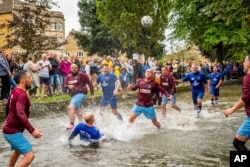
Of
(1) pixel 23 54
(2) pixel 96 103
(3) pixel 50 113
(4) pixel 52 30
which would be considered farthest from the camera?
(4) pixel 52 30

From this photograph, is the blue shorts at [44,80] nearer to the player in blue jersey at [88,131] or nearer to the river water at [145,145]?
the river water at [145,145]

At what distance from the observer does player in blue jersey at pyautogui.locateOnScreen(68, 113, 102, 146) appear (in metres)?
10.1

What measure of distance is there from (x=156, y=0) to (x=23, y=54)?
23818 millimetres

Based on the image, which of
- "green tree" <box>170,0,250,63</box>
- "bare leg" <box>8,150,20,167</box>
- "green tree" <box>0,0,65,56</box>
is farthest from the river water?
"green tree" <box>170,0,250,63</box>

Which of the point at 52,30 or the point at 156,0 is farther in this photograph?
the point at 52,30

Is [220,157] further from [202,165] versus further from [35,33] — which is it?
[35,33]

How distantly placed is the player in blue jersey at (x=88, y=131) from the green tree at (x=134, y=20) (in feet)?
117

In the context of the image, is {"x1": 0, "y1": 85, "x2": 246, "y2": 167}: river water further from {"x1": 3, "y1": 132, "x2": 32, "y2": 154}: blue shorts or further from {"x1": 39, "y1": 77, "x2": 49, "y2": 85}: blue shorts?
{"x1": 39, "y1": 77, "x2": 49, "y2": 85}: blue shorts

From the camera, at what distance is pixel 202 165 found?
830cm

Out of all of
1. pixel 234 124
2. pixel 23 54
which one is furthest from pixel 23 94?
pixel 23 54

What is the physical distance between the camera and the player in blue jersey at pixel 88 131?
10.1 meters

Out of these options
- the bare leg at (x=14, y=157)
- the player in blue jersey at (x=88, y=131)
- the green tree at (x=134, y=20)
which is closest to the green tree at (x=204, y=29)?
the green tree at (x=134, y=20)

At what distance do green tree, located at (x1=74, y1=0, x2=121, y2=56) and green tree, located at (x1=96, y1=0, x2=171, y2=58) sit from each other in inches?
84.4

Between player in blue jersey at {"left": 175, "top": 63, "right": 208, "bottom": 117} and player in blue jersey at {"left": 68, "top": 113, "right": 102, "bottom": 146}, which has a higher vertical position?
player in blue jersey at {"left": 175, "top": 63, "right": 208, "bottom": 117}
